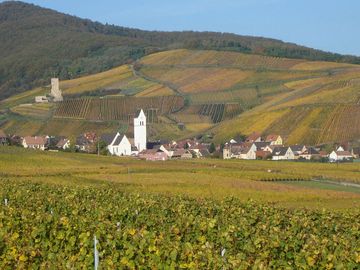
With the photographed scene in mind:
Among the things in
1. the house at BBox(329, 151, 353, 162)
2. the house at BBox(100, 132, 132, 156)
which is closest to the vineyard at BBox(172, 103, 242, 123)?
the house at BBox(100, 132, 132, 156)

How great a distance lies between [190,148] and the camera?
113062mm

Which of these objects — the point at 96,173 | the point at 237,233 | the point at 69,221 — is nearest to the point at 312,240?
the point at 237,233

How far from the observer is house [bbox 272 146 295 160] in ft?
343

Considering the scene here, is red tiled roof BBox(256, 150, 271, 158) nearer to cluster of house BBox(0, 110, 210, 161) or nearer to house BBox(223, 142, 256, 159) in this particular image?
house BBox(223, 142, 256, 159)

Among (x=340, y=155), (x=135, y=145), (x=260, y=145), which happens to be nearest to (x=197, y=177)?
(x=340, y=155)

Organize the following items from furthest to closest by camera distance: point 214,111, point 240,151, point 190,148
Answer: point 214,111 → point 190,148 → point 240,151

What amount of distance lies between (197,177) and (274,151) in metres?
50.0

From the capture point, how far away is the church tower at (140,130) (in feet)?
375

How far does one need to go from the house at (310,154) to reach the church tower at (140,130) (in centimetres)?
2334

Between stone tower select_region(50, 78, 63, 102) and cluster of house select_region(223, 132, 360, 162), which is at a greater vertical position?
stone tower select_region(50, 78, 63, 102)

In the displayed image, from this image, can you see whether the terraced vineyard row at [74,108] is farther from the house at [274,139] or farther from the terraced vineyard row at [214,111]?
the house at [274,139]

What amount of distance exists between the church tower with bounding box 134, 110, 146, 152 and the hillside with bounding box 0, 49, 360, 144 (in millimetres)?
13796

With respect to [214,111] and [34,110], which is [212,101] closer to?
[214,111]

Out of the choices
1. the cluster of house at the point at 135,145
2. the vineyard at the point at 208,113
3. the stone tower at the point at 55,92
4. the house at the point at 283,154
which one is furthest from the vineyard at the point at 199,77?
the house at the point at 283,154
